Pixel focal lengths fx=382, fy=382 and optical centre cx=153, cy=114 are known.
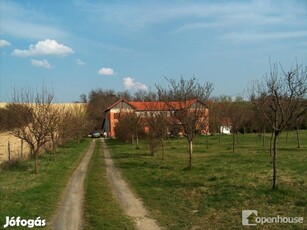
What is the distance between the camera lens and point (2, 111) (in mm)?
62281

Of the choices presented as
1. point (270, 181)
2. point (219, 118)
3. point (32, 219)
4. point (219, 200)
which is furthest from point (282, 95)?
point (219, 118)

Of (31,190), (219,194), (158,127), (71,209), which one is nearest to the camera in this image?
(71,209)

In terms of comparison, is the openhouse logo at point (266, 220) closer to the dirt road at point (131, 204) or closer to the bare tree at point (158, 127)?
the dirt road at point (131, 204)

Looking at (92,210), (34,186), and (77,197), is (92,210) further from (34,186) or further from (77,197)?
(34,186)

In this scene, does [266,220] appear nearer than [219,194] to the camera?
Yes

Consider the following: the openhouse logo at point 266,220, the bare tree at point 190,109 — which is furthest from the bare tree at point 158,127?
the openhouse logo at point 266,220

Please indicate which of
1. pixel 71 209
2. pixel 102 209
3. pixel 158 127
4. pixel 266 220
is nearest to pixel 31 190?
pixel 71 209

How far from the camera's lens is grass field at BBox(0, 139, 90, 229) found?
10403mm

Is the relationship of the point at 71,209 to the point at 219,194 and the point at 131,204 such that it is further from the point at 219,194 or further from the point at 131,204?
the point at 219,194

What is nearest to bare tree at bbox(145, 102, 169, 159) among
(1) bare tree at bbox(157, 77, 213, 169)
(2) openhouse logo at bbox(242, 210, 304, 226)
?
(1) bare tree at bbox(157, 77, 213, 169)

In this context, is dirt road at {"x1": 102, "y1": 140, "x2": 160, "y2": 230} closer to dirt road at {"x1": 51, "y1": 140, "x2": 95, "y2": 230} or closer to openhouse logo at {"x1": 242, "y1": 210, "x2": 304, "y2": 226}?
dirt road at {"x1": 51, "y1": 140, "x2": 95, "y2": 230}

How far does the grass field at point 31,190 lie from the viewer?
34.1 feet

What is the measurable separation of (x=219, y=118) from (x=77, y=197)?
114ft

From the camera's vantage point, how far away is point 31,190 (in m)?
13.7
